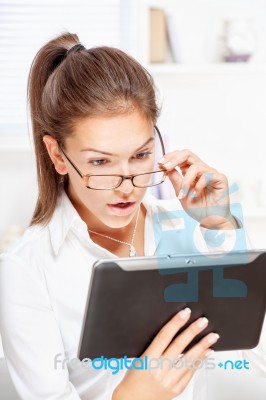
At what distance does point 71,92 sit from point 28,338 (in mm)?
505

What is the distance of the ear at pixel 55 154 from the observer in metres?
1.42

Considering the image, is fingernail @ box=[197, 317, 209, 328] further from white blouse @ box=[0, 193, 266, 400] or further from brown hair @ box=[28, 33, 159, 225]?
brown hair @ box=[28, 33, 159, 225]

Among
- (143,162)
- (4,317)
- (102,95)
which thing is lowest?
(4,317)

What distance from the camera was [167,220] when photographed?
1590 mm

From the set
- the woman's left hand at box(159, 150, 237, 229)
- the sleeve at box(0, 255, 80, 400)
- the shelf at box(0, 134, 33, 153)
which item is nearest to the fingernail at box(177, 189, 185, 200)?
the woman's left hand at box(159, 150, 237, 229)

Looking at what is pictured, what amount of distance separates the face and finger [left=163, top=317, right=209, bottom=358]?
294 mm

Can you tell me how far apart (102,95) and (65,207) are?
272 millimetres

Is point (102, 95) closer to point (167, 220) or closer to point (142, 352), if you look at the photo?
point (167, 220)

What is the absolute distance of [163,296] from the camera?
1.14m

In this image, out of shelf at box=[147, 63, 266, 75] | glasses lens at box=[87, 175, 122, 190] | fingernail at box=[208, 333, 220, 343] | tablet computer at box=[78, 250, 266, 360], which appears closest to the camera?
tablet computer at box=[78, 250, 266, 360]

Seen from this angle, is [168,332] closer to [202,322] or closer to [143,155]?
[202,322]

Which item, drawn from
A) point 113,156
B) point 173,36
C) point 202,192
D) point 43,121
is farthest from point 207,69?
point 113,156

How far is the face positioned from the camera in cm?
130

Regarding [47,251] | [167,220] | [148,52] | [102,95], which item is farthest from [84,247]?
[148,52]
